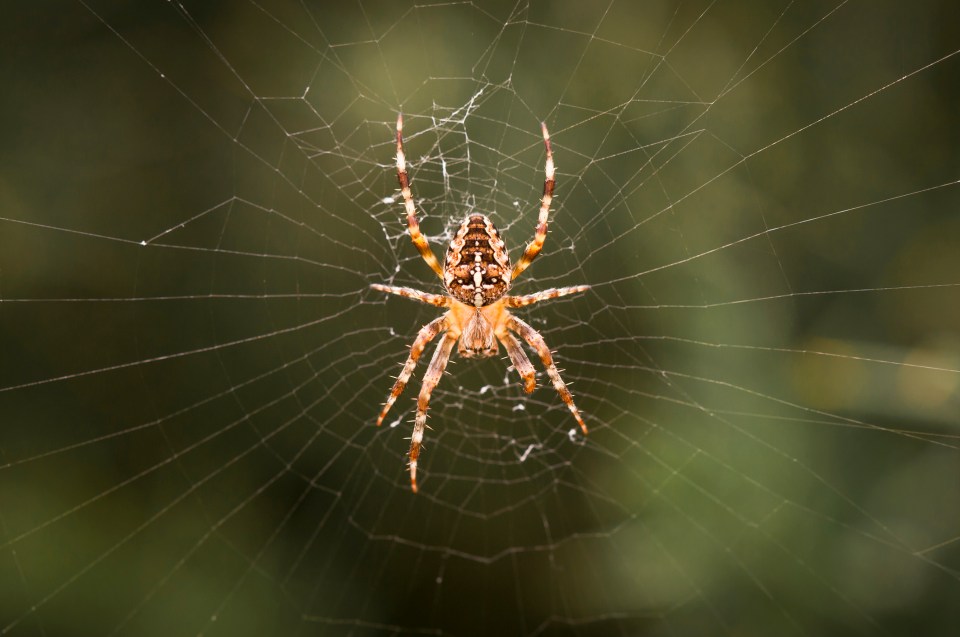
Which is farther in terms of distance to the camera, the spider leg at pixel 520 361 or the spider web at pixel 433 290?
the spider web at pixel 433 290

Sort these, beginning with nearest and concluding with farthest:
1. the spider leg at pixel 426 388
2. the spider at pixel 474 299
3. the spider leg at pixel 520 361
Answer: the spider at pixel 474 299, the spider leg at pixel 426 388, the spider leg at pixel 520 361

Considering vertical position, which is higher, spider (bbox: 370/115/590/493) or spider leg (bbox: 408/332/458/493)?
spider (bbox: 370/115/590/493)

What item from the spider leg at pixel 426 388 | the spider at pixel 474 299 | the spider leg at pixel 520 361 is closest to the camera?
the spider at pixel 474 299

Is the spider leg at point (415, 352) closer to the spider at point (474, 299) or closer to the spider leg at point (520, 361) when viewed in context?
the spider at point (474, 299)

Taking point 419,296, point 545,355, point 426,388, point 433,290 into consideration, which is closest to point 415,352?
point 426,388

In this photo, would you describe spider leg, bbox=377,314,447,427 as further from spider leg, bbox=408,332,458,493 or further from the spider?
spider leg, bbox=408,332,458,493

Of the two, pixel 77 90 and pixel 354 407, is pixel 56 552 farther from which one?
pixel 77 90

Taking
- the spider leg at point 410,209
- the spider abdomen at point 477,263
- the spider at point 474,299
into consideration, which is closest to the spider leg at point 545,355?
the spider at point 474,299

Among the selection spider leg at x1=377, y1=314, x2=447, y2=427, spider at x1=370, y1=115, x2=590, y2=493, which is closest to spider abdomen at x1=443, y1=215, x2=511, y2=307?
spider at x1=370, y1=115, x2=590, y2=493
